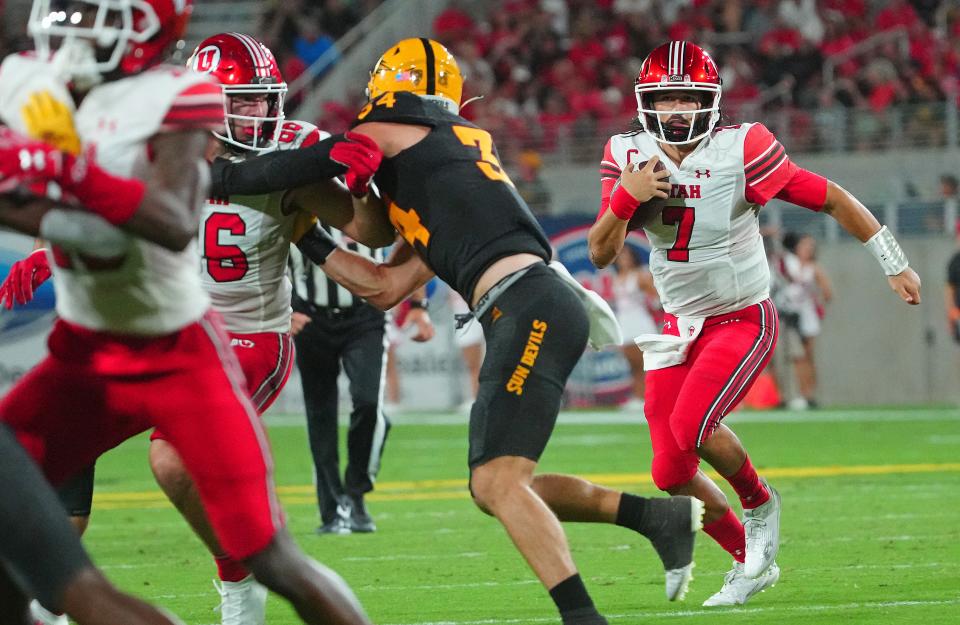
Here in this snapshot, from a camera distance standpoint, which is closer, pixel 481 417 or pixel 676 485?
pixel 481 417

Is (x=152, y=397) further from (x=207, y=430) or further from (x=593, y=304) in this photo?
(x=593, y=304)

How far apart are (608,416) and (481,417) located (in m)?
10.9

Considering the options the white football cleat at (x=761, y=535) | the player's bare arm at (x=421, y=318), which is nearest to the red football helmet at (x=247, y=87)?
the white football cleat at (x=761, y=535)

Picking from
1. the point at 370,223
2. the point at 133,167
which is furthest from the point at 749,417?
the point at 133,167

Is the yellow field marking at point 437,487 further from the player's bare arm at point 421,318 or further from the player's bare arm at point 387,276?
the player's bare arm at point 387,276

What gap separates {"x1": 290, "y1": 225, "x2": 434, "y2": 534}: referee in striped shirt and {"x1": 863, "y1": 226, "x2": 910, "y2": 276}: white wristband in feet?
9.57

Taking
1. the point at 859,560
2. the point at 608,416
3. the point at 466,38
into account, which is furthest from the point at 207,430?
the point at 466,38

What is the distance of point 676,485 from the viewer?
570 centimetres

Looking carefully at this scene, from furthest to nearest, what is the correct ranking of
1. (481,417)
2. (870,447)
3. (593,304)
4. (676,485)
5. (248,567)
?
1. (870,447)
2. (676,485)
3. (593,304)
4. (481,417)
5. (248,567)

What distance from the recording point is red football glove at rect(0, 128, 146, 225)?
322cm

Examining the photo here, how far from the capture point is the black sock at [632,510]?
16.1ft

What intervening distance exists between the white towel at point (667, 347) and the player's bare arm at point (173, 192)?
2.67 metres

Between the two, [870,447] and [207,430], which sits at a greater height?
[207,430]

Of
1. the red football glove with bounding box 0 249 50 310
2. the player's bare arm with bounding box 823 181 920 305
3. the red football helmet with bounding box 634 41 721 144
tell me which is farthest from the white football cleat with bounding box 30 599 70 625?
the player's bare arm with bounding box 823 181 920 305
